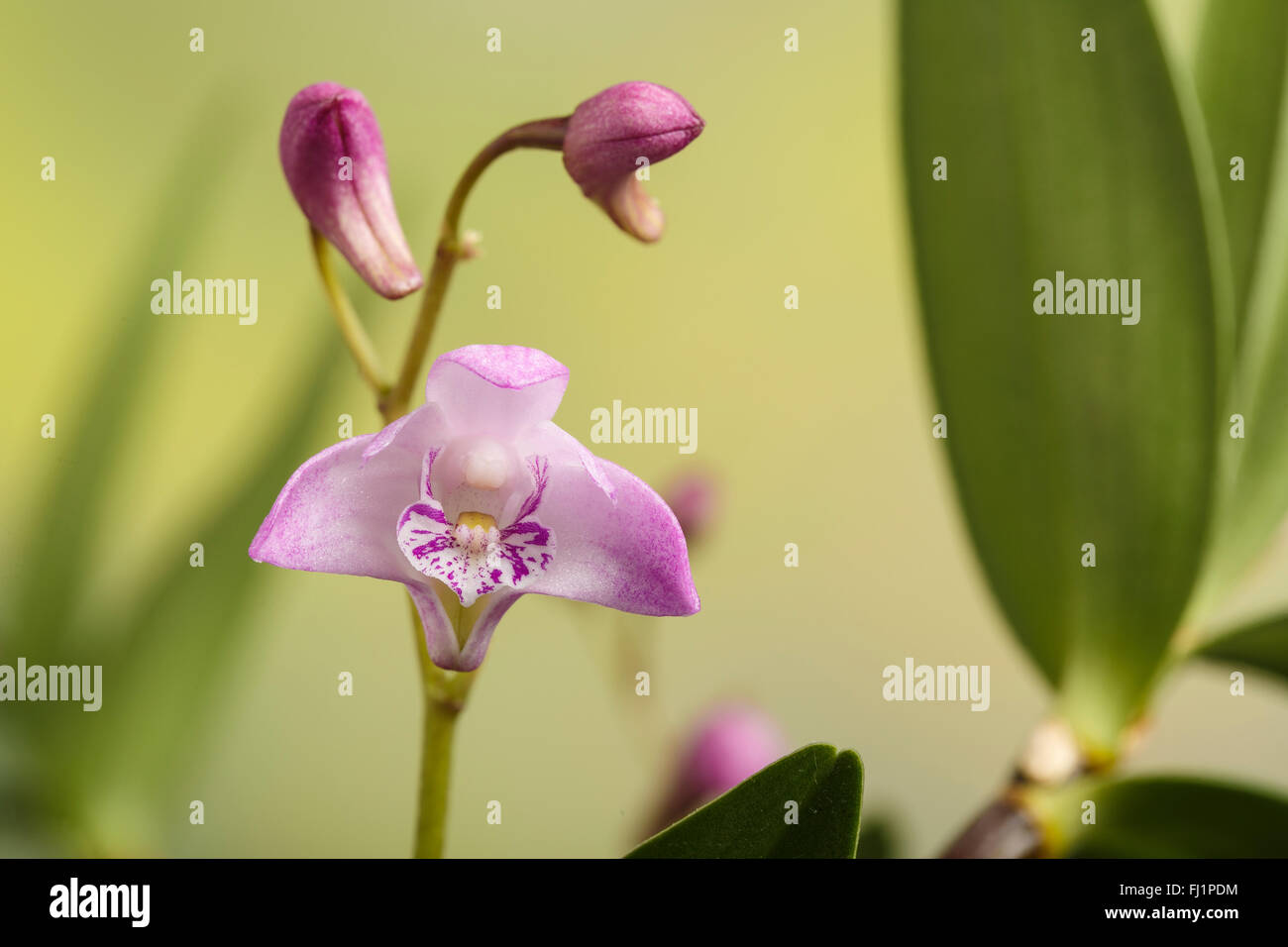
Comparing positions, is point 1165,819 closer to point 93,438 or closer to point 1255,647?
point 1255,647

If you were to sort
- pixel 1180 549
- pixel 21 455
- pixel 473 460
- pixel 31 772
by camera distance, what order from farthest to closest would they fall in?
pixel 21 455 → pixel 31 772 → pixel 1180 549 → pixel 473 460

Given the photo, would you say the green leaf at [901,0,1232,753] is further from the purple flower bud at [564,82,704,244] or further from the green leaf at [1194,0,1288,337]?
the purple flower bud at [564,82,704,244]

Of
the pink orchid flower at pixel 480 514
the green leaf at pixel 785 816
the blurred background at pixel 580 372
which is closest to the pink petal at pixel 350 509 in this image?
the pink orchid flower at pixel 480 514

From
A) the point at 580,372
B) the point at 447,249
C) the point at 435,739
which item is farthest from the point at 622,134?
the point at 580,372

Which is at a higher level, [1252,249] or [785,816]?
[1252,249]

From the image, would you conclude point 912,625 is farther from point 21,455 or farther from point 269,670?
point 21,455

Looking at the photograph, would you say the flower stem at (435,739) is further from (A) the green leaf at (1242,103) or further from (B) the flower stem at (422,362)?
(A) the green leaf at (1242,103)

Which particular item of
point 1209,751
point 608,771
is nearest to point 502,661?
point 608,771
